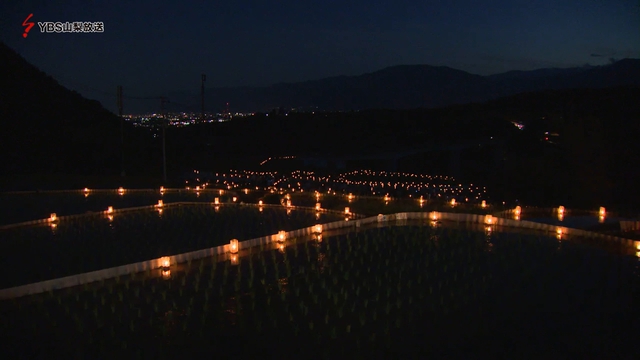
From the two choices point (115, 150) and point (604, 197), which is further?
point (115, 150)

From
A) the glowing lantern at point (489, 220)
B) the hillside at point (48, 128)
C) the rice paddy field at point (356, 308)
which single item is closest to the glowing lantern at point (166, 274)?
the rice paddy field at point (356, 308)

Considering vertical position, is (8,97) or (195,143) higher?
(8,97)

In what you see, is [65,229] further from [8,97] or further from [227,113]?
[227,113]

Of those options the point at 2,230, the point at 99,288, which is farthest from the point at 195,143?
the point at 99,288

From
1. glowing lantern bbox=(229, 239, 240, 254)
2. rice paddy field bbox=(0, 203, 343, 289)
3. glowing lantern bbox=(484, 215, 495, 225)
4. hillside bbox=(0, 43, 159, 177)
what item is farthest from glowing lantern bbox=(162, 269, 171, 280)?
hillside bbox=(0, 43, 159, 177)

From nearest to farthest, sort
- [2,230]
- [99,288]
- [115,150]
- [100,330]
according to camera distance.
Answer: [100,330]
[99,288]
[2,230]
[115,150]

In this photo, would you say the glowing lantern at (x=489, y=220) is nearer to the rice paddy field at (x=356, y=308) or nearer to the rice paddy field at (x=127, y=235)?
the rice paddy field at (x=356, y=308)

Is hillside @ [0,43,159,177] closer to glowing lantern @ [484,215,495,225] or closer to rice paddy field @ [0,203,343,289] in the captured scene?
rice paddy field @ [0,203,343,289]
